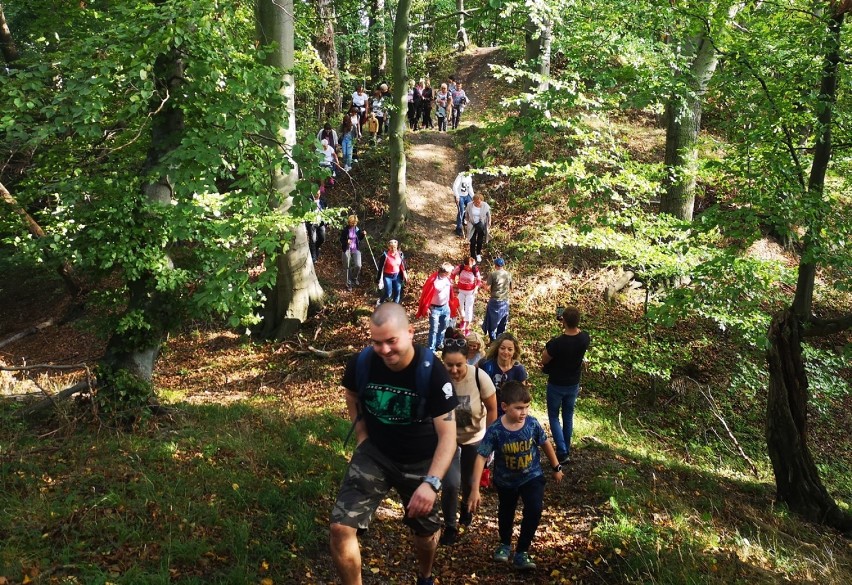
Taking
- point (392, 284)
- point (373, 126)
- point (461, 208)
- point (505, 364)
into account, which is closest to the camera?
point (505, 364)

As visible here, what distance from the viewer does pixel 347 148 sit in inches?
704

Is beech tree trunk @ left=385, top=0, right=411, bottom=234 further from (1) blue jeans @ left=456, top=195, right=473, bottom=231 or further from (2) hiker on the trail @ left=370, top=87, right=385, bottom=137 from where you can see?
(2) hiker on the trail @ left=370, top=87, right=385, bottom=137

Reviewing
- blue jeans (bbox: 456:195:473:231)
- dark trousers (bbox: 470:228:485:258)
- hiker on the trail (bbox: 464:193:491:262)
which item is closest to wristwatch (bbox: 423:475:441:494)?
hiker on the trail (bbox: 464:193:491:262)

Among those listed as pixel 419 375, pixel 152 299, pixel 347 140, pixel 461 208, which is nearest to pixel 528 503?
→ pixel 419 375

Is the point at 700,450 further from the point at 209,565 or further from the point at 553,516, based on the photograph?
the point at 209,565

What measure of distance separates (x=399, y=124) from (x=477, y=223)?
3590mm

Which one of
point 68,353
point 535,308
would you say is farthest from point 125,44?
point 68,353

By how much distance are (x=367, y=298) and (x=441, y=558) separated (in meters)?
9.87

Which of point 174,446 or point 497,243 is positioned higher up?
point 497,243

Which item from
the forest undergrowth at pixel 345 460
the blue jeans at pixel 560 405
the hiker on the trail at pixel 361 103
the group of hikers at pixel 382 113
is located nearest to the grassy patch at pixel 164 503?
the forest undergrowth at pixel 345 460

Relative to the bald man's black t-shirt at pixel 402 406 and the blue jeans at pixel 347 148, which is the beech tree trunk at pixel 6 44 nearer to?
the blue jeans at pixel 347 148

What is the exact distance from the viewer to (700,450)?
10.3 m

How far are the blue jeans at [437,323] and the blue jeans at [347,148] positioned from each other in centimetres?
888

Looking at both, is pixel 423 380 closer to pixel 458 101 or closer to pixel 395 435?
pixel 395 435
